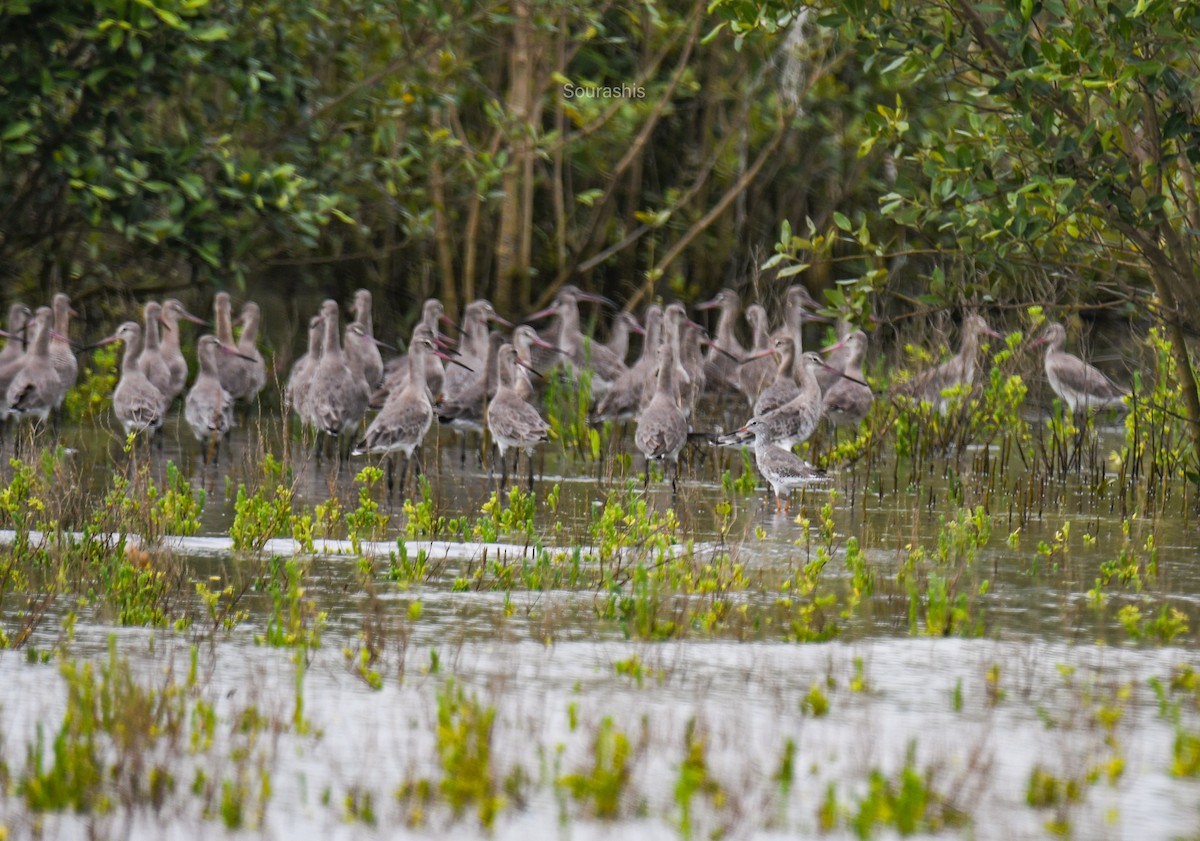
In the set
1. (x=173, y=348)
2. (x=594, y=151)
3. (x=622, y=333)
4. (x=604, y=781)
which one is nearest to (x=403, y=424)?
(x=173, y=348)

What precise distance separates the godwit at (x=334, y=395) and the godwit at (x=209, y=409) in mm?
658

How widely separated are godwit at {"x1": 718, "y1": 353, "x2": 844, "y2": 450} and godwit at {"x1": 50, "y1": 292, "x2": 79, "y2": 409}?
18.1ft

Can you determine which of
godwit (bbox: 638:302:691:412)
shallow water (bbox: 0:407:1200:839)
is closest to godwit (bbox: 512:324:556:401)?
godwit (bbox: 638:302:691:412)

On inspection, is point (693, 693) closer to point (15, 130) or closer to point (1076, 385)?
point (15, 130)

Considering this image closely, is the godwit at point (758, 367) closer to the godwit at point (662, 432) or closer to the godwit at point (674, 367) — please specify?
the godwit at point (674, 367)

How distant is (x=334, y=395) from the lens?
1437cm

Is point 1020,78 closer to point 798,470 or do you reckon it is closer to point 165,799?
point 798,470

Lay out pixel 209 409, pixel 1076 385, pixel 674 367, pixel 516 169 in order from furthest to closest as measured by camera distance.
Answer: pixel 516 169 < pixel 1076 385 < pixel 674 367 < pixel 209 409

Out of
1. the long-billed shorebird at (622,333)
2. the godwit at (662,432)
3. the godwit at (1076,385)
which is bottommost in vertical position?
the godwit at (662,432)

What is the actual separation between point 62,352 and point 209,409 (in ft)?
7.32

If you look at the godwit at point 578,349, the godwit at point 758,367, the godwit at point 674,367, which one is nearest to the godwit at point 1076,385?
the godwit at point 758,367

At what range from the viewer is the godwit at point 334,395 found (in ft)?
46.6

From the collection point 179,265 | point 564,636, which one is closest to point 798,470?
point 564,636

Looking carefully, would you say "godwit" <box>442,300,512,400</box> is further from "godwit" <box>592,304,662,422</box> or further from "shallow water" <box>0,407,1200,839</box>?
"shallow water" <box>0,407,1200,839</box>
